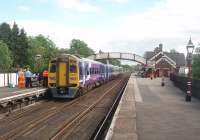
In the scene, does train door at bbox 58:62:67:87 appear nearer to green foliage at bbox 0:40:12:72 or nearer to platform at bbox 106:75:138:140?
platform at bbox 106:75:138:140

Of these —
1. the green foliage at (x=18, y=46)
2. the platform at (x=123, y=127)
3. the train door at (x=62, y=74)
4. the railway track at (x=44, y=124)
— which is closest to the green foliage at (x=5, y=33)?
the green foliage at (x=18, y=46)

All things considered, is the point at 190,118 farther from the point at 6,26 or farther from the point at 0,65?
the point at 6,26

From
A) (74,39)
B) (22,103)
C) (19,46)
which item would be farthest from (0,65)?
(22,103)

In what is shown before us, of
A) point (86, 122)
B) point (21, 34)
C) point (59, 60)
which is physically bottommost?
point (86, 122)

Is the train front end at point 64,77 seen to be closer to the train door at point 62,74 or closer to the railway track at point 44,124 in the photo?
the train door at point 62,74

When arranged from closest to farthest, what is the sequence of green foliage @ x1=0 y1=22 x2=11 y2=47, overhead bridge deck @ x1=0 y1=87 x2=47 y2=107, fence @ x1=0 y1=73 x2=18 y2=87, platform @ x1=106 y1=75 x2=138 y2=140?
1. platform @ x1=106 y1=75 x2=138 y2=140
2. overhead bridge deck @ x1=0 y1=87 x2=47 y2=107
3. fence @ x1=0 y1=73 x2=18 y2=87
4. green foliage @ x1=0 y1=22 x2=11 y2=47

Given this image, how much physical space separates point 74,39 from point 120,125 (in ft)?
527

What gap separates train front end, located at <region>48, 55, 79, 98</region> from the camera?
2700 cm

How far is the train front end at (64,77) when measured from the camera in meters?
27.0

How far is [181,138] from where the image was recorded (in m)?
12.0

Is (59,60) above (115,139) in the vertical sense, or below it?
above

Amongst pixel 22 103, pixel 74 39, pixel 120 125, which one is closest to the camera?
pixel 120 125

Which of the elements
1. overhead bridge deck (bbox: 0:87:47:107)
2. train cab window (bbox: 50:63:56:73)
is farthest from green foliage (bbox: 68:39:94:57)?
overhead bridge deck (bbox: 0:87:47:107)

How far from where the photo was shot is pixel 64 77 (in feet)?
89.7
